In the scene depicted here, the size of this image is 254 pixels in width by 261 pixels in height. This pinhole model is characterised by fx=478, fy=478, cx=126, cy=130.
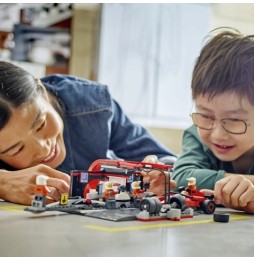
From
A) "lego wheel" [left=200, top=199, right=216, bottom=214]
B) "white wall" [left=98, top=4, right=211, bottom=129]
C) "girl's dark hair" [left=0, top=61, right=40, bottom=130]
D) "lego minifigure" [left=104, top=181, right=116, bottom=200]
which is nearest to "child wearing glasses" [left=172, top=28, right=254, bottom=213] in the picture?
"lego wheel" [left=200, top=199, right=216, bottom=214]

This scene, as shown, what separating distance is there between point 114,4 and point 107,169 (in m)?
1.69

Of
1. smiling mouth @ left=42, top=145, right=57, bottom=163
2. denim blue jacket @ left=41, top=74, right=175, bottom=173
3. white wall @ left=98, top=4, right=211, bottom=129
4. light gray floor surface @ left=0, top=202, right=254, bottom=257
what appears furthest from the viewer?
white wall @ left=98, top=4, right=211, bottom=129

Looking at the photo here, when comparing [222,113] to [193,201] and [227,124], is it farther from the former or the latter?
[193,201]

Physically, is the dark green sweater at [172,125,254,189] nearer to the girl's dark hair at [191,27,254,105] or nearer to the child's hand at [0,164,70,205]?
the girl's dark hair at [191,27,254,105]

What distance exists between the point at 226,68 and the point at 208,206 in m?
0.36

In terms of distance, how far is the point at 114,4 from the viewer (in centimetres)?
237

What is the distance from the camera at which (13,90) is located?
3.04ft

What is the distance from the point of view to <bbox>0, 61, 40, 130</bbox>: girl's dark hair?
0.91 meters

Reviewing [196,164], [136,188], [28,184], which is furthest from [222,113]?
[28,184]

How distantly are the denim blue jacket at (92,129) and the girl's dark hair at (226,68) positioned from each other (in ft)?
1.02

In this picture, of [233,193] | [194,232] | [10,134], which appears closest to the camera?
[194,232]

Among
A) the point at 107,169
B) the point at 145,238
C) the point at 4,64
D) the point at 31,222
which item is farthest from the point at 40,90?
the point at 145,238

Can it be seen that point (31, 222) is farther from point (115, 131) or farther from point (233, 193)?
point (115, 131)

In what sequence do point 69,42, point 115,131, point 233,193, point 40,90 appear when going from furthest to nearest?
1. point 69,42
2. point 115,131
3. point 40,90
4. point 233,193
